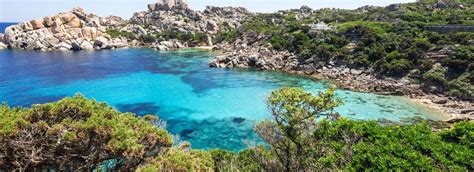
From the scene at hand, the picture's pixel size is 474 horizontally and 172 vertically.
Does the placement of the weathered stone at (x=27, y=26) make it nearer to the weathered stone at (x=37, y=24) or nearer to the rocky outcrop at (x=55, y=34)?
the rocky outcrop at (x=55, y=34)

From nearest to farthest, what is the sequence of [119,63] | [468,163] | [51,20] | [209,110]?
[468,163] < [209,110] < [119,63] < [51,20]

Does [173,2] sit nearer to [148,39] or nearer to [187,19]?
[187,19]

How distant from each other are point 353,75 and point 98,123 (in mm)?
45557

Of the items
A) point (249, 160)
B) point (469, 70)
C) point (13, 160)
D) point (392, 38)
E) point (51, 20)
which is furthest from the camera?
point (51, 20)

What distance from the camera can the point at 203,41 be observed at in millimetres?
104875

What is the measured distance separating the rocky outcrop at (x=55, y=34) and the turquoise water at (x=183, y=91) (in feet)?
66.4

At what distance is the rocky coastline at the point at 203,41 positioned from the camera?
42844 mm

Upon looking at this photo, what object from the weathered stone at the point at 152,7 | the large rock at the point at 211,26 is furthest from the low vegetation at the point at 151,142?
the weathered stone at the point at 152,7

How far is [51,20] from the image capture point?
101 m

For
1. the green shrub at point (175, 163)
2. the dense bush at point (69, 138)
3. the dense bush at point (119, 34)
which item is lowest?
the green shrub at point (175, 163)

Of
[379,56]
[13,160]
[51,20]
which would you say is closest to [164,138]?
[13,160]

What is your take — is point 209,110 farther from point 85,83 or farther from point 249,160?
point 85,83

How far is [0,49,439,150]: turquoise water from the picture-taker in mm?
31547

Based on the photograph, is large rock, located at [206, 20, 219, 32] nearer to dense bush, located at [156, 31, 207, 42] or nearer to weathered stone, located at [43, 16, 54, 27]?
dense bush, located at [156, 31, 207, 42]
